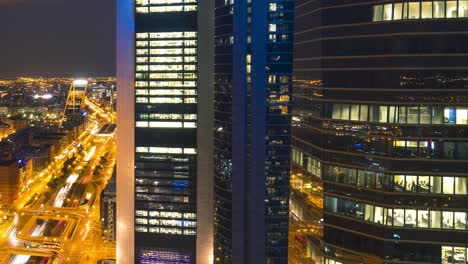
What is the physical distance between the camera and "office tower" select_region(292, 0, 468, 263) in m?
16.6

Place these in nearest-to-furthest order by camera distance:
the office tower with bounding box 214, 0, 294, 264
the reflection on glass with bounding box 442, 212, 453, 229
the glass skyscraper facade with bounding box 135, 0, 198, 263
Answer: the reflection on glass with bounding box 442, 212, 453, 229
the office tower with bounding box 214, 0, 294, 264
the glass skyscraper facade with bounding box 135, 0, 198, 263

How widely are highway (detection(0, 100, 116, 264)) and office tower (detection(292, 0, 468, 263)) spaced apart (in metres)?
37.9

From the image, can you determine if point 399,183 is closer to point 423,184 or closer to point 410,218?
point 423,184

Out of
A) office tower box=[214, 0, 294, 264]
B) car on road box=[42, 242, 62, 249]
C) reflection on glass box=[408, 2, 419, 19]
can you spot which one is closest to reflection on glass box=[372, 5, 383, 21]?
reflection on glass box=[408, 2, 419, 19]

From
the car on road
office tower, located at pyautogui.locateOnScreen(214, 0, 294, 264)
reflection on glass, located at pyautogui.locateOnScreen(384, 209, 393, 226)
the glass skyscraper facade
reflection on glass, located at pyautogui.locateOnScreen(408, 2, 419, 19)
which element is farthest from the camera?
the car on road

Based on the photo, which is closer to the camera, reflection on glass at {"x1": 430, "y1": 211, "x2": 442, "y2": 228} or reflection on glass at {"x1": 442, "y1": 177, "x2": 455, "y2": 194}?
reflection on glass at {"x1": 442, "y1": 177, "x2": 455, "y2": 194}

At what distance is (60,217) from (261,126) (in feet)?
108

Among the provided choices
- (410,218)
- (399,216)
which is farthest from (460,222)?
(399,216)

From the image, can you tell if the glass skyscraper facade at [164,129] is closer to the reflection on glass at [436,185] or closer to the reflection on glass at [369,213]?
the reflection on glass at [369,213]

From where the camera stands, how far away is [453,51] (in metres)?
16.4

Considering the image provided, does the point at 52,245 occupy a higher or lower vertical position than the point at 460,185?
lower

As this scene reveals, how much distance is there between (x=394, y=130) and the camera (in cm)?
1719

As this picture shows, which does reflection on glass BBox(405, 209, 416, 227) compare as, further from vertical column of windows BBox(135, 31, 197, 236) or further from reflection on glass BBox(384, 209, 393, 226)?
vertical column of windows BBox(135, 31, 197, 236)

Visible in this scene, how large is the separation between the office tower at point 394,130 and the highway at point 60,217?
37.9 m
